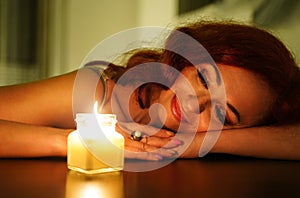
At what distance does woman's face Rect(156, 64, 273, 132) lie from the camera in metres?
0.91

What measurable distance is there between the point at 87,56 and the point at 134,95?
4.93ft

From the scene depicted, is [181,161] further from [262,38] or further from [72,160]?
[262,38]

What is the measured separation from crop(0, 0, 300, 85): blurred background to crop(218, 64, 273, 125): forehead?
0.52 metres

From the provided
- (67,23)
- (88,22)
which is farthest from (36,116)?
(67,23)

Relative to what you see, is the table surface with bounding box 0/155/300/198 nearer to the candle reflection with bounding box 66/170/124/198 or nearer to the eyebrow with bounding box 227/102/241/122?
the candle reflection with bounding box 66/170/124/198

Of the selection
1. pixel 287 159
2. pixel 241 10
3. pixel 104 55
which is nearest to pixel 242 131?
pixel 287 159

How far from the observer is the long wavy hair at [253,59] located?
3.06 feet

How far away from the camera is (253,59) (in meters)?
0.93

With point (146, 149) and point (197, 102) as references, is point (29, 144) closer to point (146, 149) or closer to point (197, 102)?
point (146, 149)

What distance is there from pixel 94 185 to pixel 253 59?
0.54 meters

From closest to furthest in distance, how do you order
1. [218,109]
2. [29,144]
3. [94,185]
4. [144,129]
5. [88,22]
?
[94,185] < [29,144] < [144,129] < [218,109] < [88,22]

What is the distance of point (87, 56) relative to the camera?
2459 millimetres

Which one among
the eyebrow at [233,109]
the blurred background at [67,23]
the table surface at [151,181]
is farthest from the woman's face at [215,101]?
the blurred background at [67,23]

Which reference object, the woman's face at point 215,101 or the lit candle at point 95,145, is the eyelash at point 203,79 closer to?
the woman's face at point 215,101
